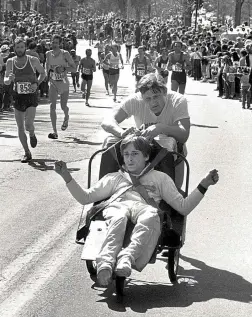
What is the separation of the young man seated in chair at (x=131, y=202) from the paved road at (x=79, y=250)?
14.0 inches

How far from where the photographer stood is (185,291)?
7809mm

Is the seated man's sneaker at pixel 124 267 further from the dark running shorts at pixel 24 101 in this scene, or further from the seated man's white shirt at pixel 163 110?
the dark running shorts at pixel 24 101

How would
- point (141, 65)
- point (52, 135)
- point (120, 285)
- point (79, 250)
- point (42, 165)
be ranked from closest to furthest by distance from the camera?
point (120, 285) → point (79, 250) → point (42, 165) → point (52, 135) → point (141, 65)

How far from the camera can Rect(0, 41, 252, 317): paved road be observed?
24.2ft

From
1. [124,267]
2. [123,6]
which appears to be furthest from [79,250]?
[123,6]

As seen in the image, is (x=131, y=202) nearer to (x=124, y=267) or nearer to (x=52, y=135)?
(x=124, y=267)

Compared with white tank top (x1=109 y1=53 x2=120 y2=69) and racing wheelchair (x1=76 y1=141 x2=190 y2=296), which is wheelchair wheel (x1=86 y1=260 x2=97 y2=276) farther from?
white tank top (x1=109 y1=53 x2=120 y2=69)

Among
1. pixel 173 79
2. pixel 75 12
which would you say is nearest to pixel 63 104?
pixel 173 79

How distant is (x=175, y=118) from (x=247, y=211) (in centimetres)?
251

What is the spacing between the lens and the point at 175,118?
9047 mm

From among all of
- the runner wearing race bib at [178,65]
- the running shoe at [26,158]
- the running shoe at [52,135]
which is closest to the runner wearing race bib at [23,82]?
the running shoe at [26,158]

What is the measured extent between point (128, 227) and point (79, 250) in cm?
164

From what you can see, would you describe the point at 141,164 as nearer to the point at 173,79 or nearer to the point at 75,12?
the point at 173,79

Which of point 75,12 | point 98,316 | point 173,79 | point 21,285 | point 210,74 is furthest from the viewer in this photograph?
point 75,12
